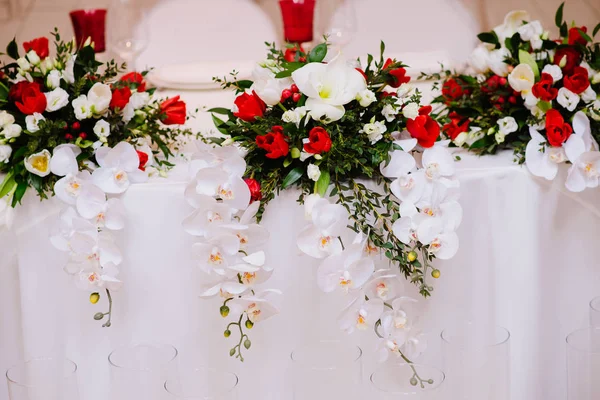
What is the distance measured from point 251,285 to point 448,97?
0.75 m

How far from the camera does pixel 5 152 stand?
4.61 feet

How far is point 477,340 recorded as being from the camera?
1.33 metres

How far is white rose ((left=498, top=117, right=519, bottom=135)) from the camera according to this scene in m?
1.51

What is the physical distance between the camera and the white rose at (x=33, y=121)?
4.58 ft

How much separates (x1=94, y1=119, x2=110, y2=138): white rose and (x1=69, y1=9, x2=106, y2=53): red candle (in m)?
0.62

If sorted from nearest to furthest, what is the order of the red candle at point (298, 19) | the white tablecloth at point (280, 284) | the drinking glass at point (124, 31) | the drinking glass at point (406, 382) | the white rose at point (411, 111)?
the drinking glass at point (406, 382) → the white rose at point (411, 111) → the white tablecloth at point (280, 284) → the drinking glass at point (124, 31) → the red candle at point (298, 19)

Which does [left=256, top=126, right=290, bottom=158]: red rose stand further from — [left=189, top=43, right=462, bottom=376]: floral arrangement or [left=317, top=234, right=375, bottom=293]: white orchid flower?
[left=317, top=234, right=375, bottom=293]: white orchid flower

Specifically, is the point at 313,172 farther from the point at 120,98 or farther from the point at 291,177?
the point at 120,98

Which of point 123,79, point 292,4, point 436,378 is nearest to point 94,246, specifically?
point 123,79

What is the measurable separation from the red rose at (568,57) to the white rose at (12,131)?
1.11 m

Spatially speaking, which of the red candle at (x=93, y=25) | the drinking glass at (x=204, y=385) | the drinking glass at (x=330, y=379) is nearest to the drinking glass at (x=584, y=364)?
the drinking glass at (x=330, y=379)

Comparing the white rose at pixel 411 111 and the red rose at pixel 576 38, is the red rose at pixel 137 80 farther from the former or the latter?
the red rose at pixel 576 38

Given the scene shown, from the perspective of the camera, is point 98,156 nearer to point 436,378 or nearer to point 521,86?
point 436,378

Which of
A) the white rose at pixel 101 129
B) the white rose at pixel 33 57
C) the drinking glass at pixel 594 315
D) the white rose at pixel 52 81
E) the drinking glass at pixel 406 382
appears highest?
the white rose at pixel 33 57
